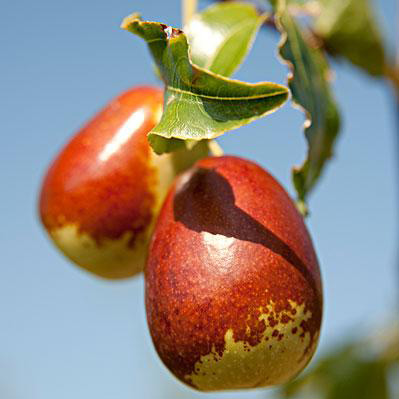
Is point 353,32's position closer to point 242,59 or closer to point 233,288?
point 242,59

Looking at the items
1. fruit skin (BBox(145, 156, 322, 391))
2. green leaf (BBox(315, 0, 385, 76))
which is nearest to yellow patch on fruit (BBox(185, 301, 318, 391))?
fruit skin (BBox(145, 156, 322, 391))

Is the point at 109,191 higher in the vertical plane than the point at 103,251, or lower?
higher


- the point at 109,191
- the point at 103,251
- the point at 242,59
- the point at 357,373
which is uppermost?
the point at 242,59

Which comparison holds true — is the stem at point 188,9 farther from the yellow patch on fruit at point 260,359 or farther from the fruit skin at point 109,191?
the yellow patch on fruit at point 260,359

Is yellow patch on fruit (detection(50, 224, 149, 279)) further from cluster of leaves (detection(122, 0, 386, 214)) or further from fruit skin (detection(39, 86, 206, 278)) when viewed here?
cluster of leaves (detection(122, 0, 386, 214))

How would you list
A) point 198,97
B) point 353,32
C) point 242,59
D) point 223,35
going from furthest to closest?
point 353,32 → point 223,35 → point 242,59 → point 198,97

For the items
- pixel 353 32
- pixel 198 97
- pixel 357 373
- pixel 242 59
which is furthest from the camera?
pixel 357 373

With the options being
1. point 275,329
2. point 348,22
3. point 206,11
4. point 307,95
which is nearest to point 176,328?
point 275,329

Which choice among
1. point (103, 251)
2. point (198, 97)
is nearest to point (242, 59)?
point (198, 97)
